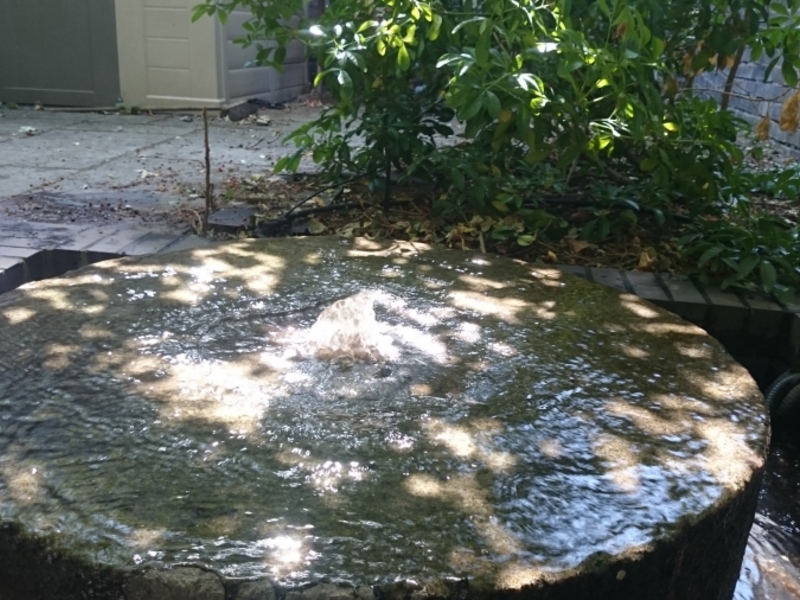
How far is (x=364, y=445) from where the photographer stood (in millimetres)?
1469

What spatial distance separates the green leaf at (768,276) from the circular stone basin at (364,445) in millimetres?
896

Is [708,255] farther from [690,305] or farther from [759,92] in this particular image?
[759,92]

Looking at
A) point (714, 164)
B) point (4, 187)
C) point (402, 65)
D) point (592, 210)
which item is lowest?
point (4, 187)

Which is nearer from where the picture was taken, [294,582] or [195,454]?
[294,582]

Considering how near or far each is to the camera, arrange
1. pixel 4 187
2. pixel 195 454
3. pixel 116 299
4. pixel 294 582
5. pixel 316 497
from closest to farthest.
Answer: pixel 294 582, pixel 316 497, pixel 195 454, pixel 116 299, pixel 4 187

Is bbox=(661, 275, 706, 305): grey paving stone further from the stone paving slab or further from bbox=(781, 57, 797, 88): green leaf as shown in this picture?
bbox=(781, 57, 797, 88): green leaf

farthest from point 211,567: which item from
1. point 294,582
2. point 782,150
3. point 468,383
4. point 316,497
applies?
point 782,150

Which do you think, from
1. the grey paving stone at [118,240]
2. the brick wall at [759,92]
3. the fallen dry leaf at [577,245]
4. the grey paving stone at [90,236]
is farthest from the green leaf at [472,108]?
the brick wall at [759,92]

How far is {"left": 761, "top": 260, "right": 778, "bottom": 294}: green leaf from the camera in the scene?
2.87 m

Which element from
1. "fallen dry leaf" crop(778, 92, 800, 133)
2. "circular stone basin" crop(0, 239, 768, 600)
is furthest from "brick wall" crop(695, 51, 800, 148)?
"circular stone basin" crop(0, 239, 768, 600)

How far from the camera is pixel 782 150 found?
6.83 metres

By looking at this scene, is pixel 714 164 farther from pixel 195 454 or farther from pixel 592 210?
pixel 195 454

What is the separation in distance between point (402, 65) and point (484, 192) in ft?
2.04

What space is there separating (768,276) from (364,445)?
198 cm
